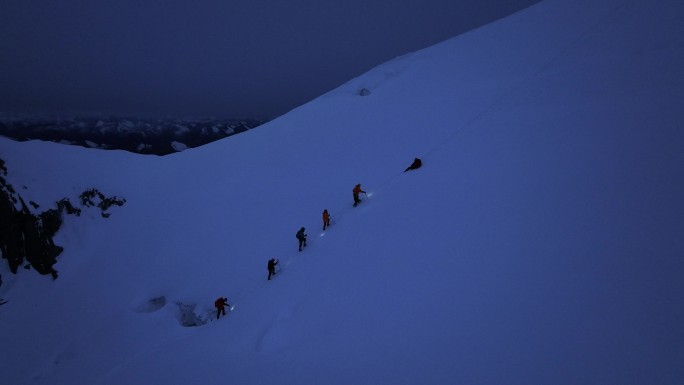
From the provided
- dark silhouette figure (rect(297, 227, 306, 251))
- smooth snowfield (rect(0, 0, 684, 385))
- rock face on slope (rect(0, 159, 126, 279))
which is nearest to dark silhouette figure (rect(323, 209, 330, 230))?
smooth snowfield (rect(0, 0, 684, 385))

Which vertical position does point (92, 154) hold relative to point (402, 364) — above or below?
above

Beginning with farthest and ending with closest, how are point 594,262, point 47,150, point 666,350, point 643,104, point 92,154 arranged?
point 92,154, point 47,150, point 643,104, point 594,262, point 666,350

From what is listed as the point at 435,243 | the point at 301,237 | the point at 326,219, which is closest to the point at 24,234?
the point at 301,237

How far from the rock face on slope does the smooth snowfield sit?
3.06 feet

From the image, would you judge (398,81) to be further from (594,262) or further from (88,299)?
(88,299)

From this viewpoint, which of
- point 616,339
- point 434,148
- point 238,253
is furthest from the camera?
point 238,253

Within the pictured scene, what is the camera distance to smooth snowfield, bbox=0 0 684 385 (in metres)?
4.71

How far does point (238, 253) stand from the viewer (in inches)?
717

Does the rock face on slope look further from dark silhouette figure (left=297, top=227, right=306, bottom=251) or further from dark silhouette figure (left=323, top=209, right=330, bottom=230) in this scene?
dark silhouette figure (left=323, top=209, right=330, bottom=230)

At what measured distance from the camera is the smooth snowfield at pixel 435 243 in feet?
15.5

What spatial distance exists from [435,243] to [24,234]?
1195 inches

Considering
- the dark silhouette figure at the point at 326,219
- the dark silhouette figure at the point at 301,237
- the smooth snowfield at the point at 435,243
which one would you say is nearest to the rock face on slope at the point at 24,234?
the smooth snowfield at the point at 435,243

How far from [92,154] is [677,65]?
45699mm

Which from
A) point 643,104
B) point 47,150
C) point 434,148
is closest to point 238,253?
point 434,148
